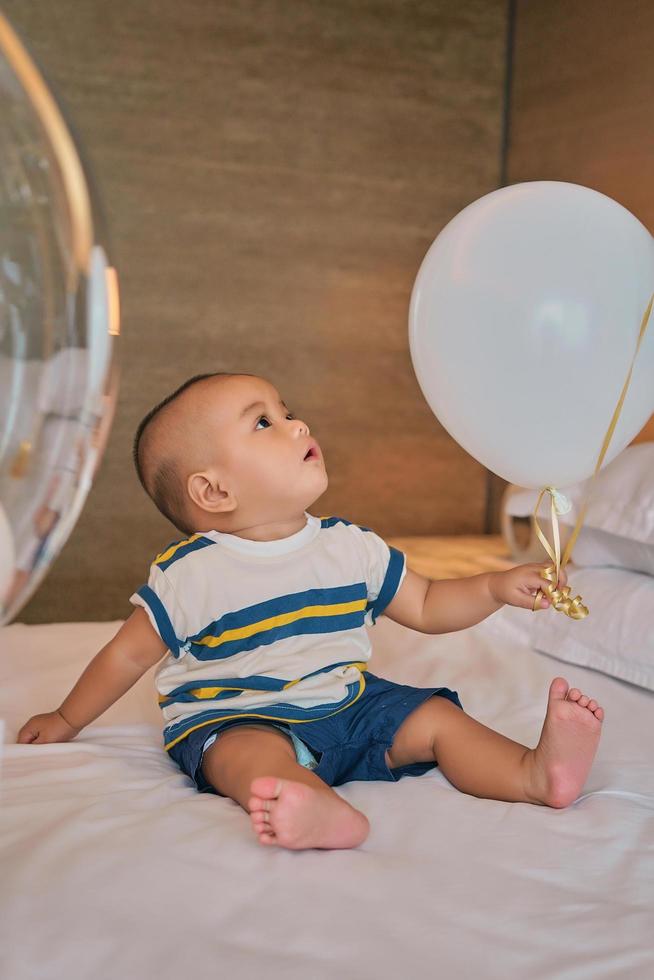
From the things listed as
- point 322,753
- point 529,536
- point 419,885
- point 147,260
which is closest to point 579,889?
point 419,885

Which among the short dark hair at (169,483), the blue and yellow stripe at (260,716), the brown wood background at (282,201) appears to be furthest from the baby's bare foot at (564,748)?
the brown wood background at (282,201)

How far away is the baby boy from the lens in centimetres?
110

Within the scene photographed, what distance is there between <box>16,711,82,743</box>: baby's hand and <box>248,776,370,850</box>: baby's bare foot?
382mm

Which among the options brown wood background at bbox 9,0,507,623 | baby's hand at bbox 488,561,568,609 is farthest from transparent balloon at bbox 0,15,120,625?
brown wood background at bbox 9,0,507,623

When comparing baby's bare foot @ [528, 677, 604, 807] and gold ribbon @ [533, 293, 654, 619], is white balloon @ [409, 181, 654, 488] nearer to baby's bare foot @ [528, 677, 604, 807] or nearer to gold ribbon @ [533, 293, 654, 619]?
gold ribbon @ [533, 293, 654, 619]

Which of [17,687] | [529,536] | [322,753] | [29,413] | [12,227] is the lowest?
[529,536]

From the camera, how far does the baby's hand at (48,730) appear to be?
1221mm

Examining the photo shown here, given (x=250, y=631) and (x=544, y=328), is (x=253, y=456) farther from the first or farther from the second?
(x=544, y=328)

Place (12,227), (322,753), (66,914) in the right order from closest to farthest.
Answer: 1. (12,227)
2. (66,914)
3. (322,753)

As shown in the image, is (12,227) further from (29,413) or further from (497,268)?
(497,268)

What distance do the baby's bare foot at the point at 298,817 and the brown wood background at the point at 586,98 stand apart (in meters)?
1.72

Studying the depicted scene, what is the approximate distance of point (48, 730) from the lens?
4.01 feet

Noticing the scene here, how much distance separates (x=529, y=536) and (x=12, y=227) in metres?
2.12

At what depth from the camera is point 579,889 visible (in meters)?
0.88
